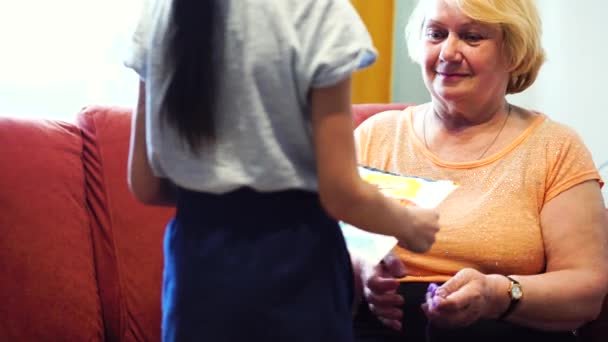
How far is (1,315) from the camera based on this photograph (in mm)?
1554

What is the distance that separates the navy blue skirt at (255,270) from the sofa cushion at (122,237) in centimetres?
85

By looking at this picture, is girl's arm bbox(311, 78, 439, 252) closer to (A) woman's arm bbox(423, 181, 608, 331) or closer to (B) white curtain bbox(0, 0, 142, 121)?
(A) woman's arm bbox(423, 181, 608, 331)

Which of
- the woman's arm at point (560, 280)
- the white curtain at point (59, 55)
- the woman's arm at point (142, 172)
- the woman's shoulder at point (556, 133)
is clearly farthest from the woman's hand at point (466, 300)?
the white curtain at point (59, 55)

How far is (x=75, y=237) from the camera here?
5.40ft

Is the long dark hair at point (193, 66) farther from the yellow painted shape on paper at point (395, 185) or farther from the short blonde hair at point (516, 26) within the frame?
the short blonde hair at point (516, 26)

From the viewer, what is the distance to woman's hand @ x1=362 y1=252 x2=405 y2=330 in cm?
129

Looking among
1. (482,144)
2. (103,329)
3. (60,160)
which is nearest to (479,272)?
(482,144)

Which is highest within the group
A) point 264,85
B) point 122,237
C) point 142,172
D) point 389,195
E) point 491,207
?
point 264,85

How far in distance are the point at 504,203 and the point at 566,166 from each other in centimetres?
14

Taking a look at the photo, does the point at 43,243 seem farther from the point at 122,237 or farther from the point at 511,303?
the point at 511,303

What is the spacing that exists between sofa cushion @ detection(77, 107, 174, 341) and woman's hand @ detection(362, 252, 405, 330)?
21.4 inches

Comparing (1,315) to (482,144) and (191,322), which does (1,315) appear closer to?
(191,322)

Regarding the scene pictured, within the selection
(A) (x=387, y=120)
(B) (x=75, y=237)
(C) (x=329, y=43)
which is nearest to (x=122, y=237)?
(B) (x=75, y=237)

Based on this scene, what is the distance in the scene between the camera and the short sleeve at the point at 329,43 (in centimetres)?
77
